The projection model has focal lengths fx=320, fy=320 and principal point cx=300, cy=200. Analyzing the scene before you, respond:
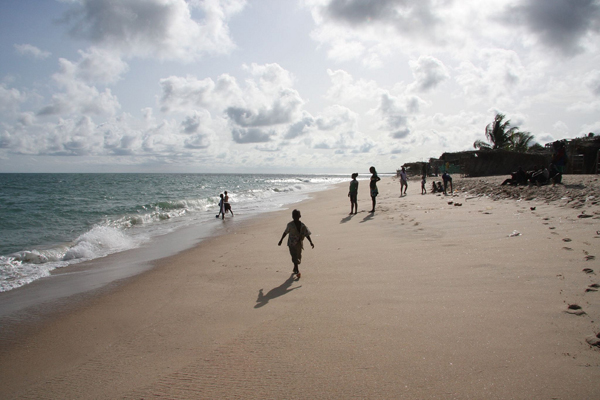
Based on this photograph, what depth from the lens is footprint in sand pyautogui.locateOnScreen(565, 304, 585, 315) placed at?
3.49 m

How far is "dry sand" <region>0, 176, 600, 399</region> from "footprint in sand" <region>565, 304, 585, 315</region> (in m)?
0.05

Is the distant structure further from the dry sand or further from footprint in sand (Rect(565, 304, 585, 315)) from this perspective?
footprint in sand (Rect(565, 304, 585, 315))

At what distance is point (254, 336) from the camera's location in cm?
383

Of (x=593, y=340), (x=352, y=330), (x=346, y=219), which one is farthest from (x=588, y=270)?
(x=346, y=219)

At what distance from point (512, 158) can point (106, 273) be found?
26.7 m

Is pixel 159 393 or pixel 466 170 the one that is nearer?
pixel 159 393

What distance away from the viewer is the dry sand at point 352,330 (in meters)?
2.86

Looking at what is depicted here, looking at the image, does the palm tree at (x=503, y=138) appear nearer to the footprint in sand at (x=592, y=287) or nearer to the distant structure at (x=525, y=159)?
the distant structure at (x=525, y=159)

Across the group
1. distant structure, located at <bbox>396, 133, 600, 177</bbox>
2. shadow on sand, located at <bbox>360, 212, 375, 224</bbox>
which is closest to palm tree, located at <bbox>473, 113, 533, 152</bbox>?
distant structure, located at <bbox>396, 133, 600, 177</bbox>

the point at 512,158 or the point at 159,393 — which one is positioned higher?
the point at 512,158

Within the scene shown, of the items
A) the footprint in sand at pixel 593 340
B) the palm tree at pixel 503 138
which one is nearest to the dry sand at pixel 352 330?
the footprint in sand at pixel 593 340

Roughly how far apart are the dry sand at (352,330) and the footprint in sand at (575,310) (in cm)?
5

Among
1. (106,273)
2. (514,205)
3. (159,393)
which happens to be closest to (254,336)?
(159,393)

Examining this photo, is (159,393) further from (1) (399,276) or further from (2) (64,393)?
(1) (399,276)
